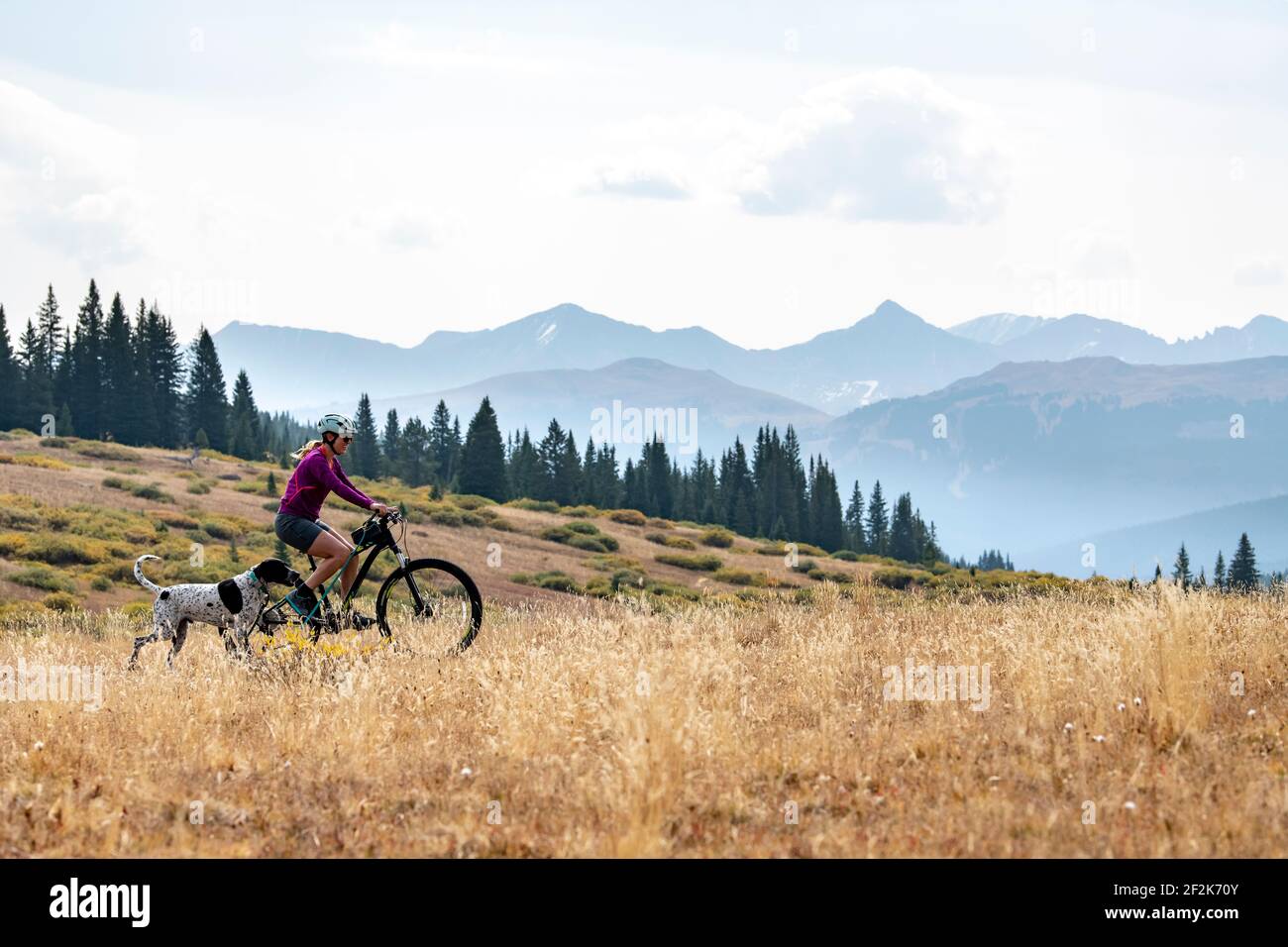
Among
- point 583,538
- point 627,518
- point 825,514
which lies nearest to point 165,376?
point 627,518

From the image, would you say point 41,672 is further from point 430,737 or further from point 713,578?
point 713,578

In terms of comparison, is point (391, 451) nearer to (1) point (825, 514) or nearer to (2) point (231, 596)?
(1) point (825, 514)

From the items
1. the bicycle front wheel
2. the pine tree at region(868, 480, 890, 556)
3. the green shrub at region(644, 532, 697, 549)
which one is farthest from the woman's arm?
the pine tree at region(868, 480, 890, 556)

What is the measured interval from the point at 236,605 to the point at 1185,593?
28.5 ft

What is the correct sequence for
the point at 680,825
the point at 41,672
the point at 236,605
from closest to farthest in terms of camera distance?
the point at 680,825, the point at 41,672, the point at 236,605

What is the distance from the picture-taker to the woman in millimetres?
10148

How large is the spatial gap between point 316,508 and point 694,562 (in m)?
52.2

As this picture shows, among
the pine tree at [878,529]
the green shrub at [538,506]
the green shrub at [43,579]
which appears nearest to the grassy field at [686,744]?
the green shrub at [43,579]

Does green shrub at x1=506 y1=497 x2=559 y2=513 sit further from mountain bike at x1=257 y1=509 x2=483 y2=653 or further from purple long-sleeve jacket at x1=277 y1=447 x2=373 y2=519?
purple long-sleeve jacket at x1=277 y1=447 x2=373 y2=519

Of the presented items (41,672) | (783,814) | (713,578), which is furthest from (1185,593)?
(713,578)

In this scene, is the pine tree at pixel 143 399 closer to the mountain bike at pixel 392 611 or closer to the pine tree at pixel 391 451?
the pine tree at pixel 391 451

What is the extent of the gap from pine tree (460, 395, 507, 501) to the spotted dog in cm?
10001
